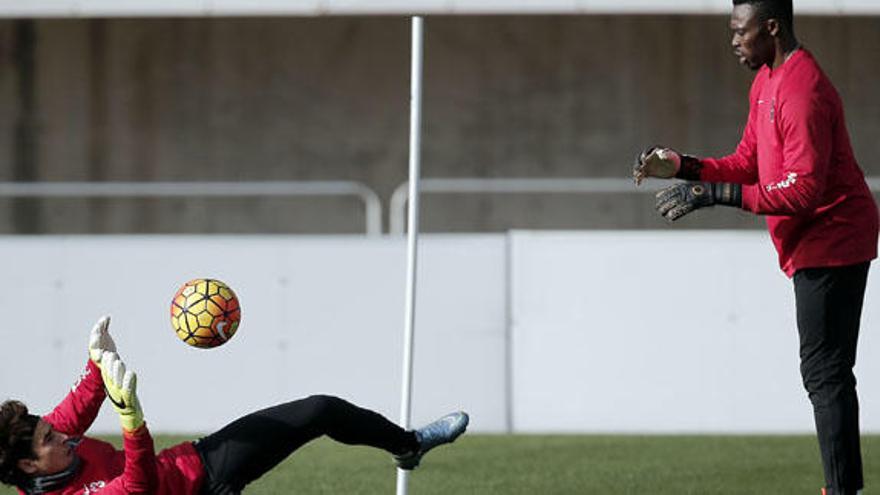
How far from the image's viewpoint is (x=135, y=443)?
6.28m

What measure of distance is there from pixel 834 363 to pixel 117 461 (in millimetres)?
2696

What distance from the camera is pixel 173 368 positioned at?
1275 centimetres

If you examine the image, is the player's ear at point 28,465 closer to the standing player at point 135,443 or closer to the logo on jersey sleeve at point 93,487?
the standing player at point 135,443

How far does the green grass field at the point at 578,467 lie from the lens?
9.18 meters

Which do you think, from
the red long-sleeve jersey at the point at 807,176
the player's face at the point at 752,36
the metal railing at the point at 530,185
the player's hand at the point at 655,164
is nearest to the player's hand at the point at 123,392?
the player's hand at the point at 655,164

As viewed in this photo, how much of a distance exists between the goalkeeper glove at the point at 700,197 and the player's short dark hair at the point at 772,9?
2.18 ft

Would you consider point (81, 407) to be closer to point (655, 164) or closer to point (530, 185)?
point (655, 164)

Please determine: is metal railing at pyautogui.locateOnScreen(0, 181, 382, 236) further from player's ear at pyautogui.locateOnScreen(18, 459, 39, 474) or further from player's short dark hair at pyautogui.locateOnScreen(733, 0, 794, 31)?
player's ear at pyautogui.locateOnScreen(18, 459, 39, 474)

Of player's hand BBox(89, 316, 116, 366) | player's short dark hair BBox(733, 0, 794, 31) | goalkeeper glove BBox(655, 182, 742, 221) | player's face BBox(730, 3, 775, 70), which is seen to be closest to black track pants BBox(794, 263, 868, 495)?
goalkeeper glove BBox(655, 182, 742, 221)

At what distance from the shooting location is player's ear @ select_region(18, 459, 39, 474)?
6.51 m

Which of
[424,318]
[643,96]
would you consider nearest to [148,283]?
[424,318]

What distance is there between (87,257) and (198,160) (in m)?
5.92

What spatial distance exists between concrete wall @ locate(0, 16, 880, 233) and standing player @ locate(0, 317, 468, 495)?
1151cm

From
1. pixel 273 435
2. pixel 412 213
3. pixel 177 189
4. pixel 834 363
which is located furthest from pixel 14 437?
pixel 177 189
